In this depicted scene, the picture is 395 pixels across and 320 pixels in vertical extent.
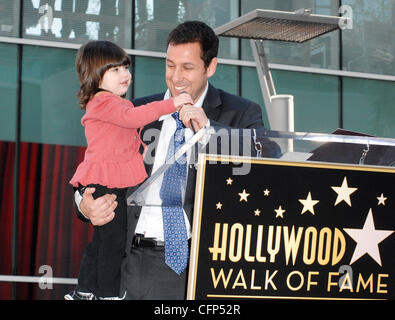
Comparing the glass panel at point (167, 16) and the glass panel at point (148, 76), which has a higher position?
the glass panel at point (167, 16)

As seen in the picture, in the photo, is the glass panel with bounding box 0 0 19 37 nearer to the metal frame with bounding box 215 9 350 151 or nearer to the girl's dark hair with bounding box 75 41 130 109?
the metal frame with bounding box 215 9 350 151

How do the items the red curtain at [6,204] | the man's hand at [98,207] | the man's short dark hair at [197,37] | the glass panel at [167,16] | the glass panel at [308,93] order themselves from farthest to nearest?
the glass panel at [308,93]
the glass panel at [167,16]
the red curtain at [6,204]
the man's short dark hair at [197,37]
the man's hand at [98,207]

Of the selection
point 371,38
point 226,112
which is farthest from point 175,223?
point 371,38

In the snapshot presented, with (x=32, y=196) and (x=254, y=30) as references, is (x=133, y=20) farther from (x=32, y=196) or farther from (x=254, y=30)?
(x=254, y=30)

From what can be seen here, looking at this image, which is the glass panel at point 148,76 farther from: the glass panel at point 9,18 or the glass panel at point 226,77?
the glass panel at point 9,18

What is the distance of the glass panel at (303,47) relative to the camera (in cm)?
1489

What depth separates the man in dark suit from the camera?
11.6 ft

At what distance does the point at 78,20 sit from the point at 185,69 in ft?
32.7

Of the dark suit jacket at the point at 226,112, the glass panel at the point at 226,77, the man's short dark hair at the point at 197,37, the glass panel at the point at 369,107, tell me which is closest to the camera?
the dark suit jacket at the point at 226,112

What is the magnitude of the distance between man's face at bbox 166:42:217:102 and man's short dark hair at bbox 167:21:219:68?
0.03m

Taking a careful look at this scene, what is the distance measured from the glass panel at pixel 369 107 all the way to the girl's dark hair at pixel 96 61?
37.7 ft

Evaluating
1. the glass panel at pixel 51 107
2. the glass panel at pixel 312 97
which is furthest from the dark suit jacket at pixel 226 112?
the glass panel at pixel 312 97
